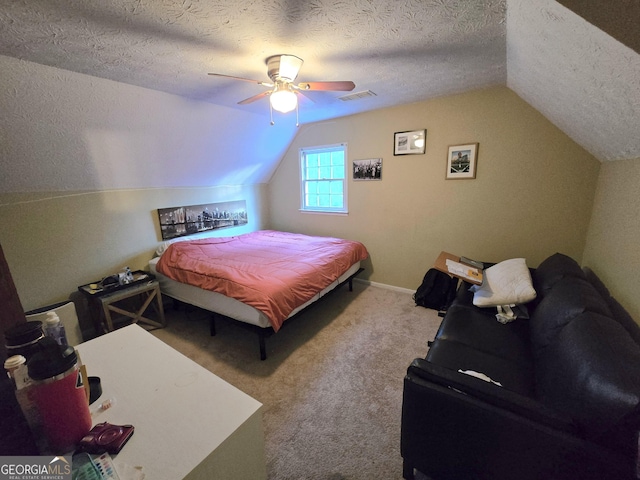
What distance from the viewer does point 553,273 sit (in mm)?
1985

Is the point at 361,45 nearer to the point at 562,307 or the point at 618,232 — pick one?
the point at 562,307

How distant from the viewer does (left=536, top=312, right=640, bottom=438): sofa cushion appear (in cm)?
87

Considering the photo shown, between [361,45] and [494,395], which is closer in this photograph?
[494,395]

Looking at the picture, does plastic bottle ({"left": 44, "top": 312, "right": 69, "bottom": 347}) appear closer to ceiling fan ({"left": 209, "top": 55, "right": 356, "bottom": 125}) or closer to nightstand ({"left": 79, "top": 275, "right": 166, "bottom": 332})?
ceiling fan ({"left": 209, "top": 55, "right": 356, "bottom": 125})

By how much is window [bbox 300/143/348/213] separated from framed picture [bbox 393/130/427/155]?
77cm

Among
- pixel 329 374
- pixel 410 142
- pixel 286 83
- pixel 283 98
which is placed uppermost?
pixel 286 83

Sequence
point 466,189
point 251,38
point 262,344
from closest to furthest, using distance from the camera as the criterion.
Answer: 1. point 251,38
2. point 262,344
3. point 466,189

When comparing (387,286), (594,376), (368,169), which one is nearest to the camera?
(594,376)

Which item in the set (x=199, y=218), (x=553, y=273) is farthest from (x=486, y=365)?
(x=199, y=218)

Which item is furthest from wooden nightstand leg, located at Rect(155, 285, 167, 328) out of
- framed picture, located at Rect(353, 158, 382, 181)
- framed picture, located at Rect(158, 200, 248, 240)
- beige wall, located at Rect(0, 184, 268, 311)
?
framed picture, located at Rect(353, 158, 382, 181)

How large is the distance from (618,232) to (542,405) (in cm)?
160

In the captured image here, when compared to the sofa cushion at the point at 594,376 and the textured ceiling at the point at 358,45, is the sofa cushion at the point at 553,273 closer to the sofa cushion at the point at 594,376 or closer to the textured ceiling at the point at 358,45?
the sofa cushion at the point at 594,376

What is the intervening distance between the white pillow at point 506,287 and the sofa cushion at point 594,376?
69 cm

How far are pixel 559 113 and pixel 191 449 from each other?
3095 millimetres
